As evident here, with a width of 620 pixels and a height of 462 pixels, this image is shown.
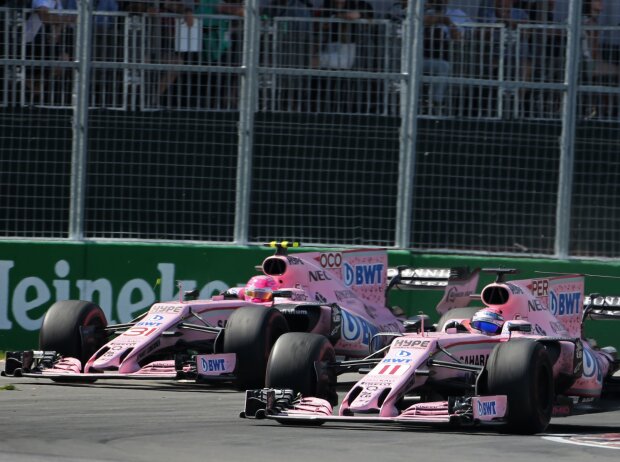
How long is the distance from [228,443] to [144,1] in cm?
796

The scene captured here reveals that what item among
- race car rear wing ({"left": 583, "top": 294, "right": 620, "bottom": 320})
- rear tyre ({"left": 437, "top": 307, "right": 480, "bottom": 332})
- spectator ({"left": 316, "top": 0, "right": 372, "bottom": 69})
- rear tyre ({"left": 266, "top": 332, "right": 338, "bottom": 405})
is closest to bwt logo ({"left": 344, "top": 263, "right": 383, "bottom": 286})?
rear tyre ({"left": 437, "top": 307, "right": 480, "bottom": 332})

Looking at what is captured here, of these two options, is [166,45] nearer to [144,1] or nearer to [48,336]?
[144,1]

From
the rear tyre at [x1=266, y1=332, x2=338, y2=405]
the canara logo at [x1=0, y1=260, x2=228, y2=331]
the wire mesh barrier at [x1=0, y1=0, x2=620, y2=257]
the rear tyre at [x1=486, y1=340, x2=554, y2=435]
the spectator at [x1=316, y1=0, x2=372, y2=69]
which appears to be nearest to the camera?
the rear tyre at [x1=486, y1=340, x2=554, y2=435]

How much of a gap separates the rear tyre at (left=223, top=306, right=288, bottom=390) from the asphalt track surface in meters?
0.48

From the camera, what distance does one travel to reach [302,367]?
A: 9812 millimetres

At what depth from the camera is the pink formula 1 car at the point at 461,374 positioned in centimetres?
920

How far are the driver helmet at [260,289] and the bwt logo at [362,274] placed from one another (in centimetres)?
97

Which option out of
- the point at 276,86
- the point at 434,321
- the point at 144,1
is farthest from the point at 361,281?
the point at 144,1

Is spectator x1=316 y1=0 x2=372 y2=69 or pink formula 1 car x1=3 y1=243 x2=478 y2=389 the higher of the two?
spectator x1=316 y1=0 x2=372 y2=69

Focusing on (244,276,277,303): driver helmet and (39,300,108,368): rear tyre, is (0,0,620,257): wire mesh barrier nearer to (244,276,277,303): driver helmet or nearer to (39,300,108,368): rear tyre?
(244,276,277,303): driver helmet

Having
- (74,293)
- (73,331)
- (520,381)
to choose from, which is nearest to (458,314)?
(73,331)

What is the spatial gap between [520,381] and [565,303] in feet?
9.60

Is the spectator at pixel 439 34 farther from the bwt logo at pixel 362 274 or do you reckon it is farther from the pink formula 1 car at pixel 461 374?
the pink formula 1 car at pixel 461 374

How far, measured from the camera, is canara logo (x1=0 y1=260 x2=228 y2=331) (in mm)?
15109
